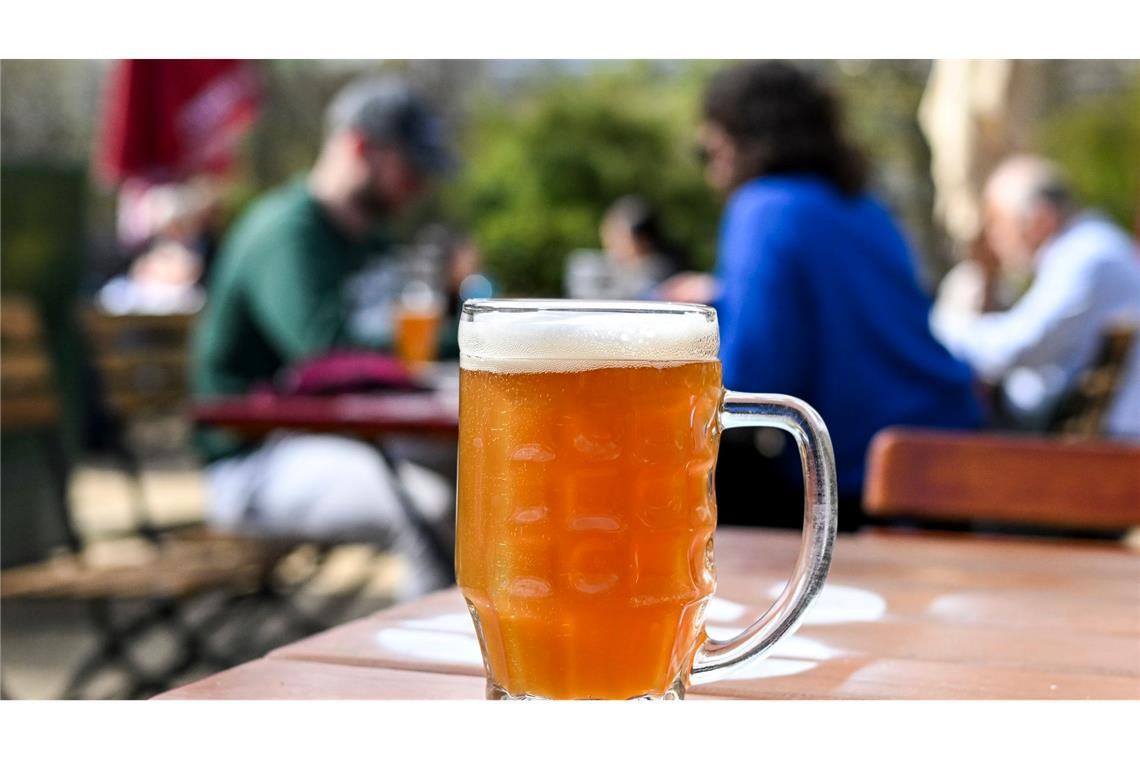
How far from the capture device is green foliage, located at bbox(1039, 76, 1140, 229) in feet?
49.1

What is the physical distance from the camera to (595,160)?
1381cm

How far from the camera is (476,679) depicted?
Answer: 0.74 metres

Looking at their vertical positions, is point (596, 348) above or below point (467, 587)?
above

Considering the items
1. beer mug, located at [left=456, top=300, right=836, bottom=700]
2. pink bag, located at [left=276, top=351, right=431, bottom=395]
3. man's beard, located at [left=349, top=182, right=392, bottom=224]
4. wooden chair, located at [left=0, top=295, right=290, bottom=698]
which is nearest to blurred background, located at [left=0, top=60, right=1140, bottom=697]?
wooden chair, located at [left=0, top=295, right=290, bottom=698]

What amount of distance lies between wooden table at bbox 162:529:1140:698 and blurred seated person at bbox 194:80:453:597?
6.42ft

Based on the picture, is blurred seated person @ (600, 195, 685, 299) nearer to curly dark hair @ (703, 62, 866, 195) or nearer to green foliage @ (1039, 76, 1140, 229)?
curly dark hair @ (703, 62, 866, 195)

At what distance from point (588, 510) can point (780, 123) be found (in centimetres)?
271

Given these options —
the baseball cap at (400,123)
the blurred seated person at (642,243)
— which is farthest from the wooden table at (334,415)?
the blurred seated person at (642,243)

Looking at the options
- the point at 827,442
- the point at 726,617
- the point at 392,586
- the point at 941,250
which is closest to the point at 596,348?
the point at 827,442

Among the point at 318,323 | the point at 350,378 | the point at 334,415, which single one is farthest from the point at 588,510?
the point at 318,323
